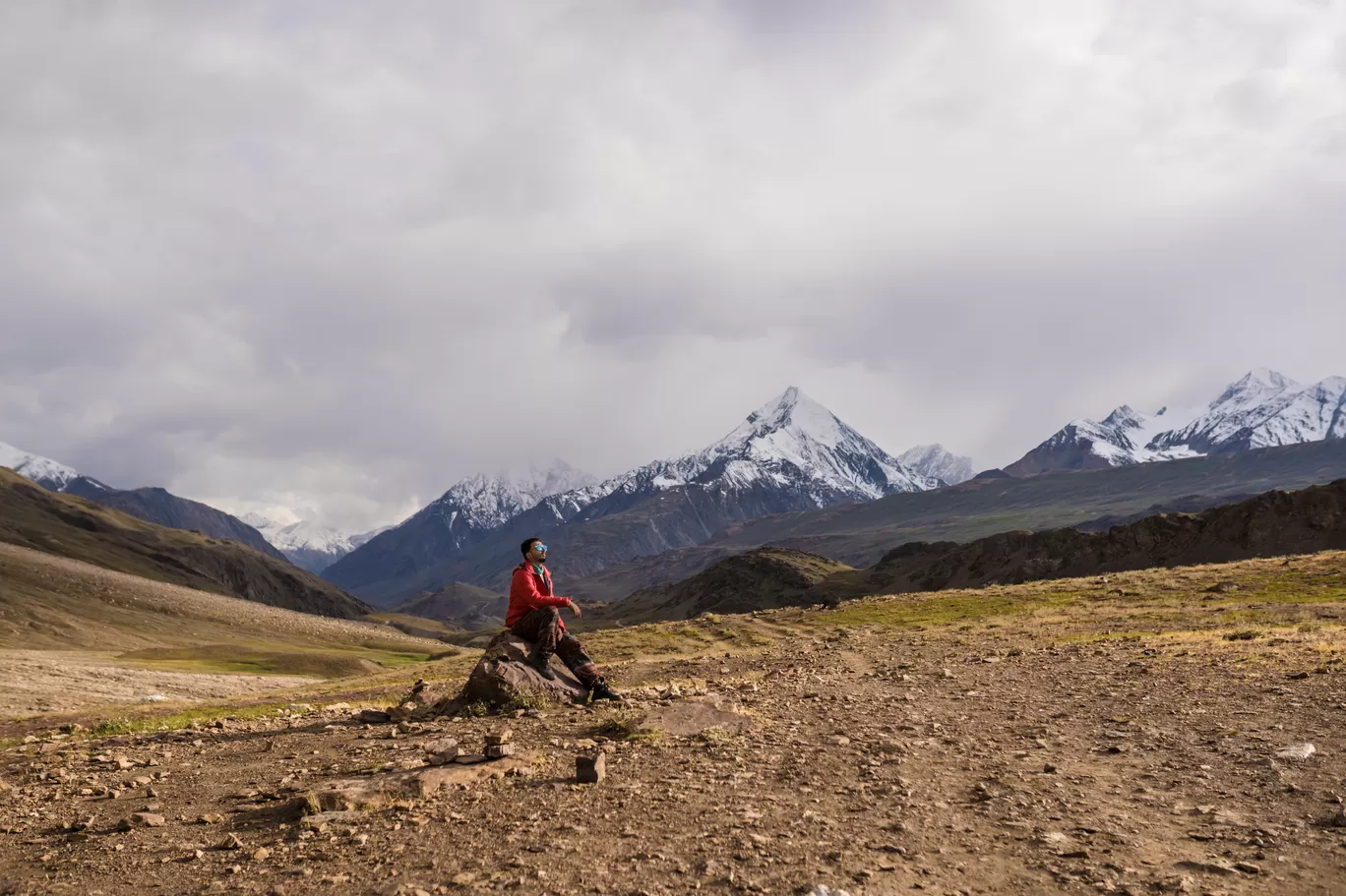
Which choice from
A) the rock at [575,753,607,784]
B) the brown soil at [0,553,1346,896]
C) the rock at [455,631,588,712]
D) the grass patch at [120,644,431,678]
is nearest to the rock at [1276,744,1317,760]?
the brown soil at [0,553,1346,896]

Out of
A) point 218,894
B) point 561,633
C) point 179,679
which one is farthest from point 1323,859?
point 179,679

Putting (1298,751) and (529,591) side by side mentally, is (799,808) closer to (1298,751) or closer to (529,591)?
(1298,751)

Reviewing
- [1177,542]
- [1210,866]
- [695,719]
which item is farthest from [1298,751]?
[1177,542]

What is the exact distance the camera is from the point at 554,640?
19125 mm

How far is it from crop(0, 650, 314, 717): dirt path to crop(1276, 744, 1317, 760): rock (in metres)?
54.6

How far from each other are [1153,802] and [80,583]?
585 ft

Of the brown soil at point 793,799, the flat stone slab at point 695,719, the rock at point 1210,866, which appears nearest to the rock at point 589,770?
the brown soil at point 793,799

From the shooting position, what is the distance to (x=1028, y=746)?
45.6 feet

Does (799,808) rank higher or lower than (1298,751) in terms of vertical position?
lower

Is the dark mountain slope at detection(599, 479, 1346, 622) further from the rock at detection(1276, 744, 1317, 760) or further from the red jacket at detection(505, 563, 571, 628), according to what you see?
the rock at detection(1276, 744, 1317, 760)

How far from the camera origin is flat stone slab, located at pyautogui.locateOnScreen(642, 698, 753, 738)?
14883 millimetres

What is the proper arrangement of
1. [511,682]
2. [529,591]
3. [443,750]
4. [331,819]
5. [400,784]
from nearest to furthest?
1. [331,819]
2. [400,784]
3. [443,750]
4. [511,682]
5. [529,591]

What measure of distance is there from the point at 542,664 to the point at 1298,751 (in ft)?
44.6

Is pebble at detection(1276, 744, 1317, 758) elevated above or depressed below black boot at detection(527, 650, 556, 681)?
below
